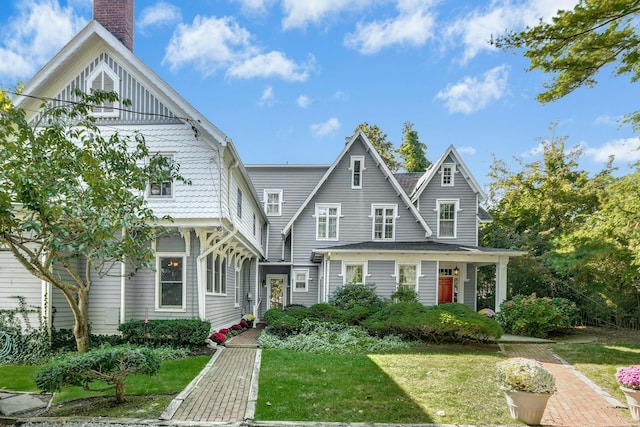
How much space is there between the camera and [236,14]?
1275cm

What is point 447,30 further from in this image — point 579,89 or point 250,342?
point 250,342

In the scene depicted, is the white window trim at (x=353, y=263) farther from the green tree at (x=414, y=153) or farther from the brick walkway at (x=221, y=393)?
the green tree at (x=414, y=153)

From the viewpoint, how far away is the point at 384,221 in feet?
60.8

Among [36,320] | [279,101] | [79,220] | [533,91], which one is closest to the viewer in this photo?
[79,220]

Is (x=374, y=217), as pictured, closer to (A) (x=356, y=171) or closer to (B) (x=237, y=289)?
(A) (x=356, y=171)

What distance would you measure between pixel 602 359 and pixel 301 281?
12824 millimetres

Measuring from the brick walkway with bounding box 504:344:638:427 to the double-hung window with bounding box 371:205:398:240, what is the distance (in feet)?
33.3

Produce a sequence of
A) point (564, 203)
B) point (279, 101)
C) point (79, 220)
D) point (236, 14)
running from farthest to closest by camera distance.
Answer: point (564, 203)
point (279, 101)
point (236, 14)
point (79, 220)

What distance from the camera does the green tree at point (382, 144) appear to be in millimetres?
33250

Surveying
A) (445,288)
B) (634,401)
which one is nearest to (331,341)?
(634,401)

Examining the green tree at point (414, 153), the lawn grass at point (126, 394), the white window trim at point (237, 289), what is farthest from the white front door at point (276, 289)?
the lawn grass at point (126, 394)

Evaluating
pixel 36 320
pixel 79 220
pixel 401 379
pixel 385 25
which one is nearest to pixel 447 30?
pixel 385 25

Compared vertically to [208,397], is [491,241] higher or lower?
higher

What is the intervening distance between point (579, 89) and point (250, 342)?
11.2 meters
